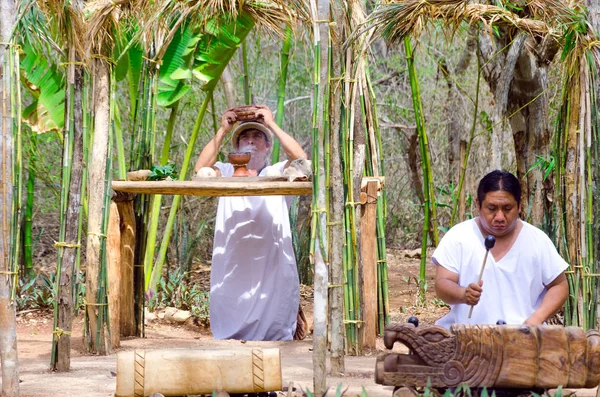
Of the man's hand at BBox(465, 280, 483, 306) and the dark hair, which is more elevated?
the dark hair

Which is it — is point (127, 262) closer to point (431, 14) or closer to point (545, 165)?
point (431, 14)

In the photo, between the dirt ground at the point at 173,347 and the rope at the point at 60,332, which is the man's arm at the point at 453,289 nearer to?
the dirt ground at the point at 173,347

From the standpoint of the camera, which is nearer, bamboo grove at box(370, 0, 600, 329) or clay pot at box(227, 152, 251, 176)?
bamboo grove at box(370, 0, 600, 329)

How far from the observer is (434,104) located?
13914 millimetres

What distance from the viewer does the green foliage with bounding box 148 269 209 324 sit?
27.4 feet

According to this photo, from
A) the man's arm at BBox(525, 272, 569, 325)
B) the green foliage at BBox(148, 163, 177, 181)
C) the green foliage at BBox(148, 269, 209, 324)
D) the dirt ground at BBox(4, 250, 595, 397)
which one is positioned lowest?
the dirt ground at BBox(4, 250, 595, 397)

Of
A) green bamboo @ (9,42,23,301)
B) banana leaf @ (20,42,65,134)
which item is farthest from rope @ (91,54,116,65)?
banana leaf @ (20,42,65,134)

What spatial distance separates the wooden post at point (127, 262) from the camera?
22.4ft

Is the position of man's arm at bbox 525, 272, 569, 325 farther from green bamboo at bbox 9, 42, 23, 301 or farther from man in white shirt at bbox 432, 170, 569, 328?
green bamboo at bbox 9, 42, 23, 301

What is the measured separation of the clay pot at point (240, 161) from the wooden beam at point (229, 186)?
0.31 m

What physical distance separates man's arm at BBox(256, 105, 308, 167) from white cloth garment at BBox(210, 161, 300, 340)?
57cm

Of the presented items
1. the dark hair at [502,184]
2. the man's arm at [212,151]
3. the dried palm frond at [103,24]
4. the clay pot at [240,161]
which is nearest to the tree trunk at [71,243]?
the dried palm frond at [103,24]

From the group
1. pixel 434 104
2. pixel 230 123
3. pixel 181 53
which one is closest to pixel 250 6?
pixel 230 123

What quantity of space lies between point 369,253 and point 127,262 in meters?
1.96
